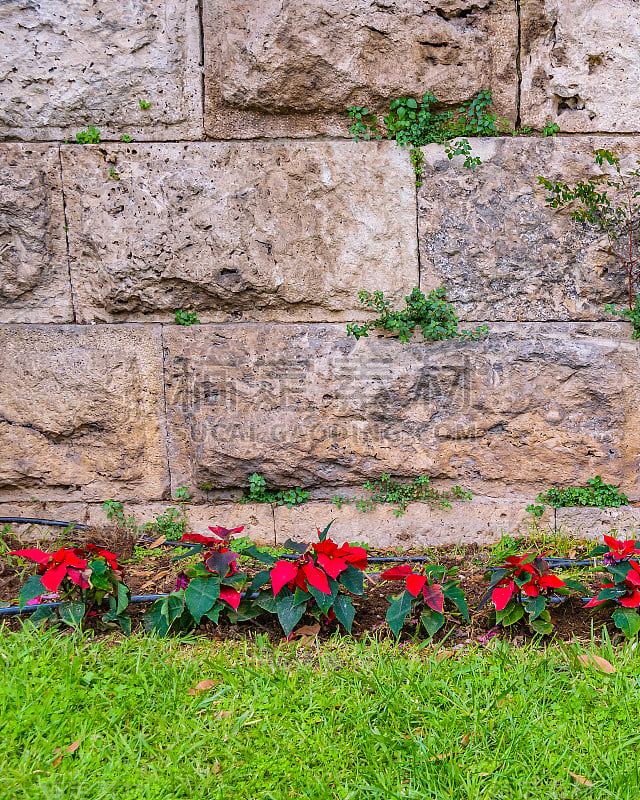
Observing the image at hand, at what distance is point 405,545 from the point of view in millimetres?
2885

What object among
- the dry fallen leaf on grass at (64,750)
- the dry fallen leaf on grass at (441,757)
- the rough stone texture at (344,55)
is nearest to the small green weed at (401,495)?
the dry fallen leaf on grass at (441,757)

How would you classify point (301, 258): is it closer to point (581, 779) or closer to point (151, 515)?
point (151, 515)

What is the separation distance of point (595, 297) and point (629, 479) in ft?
2.80

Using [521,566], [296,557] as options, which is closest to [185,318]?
[296,557]

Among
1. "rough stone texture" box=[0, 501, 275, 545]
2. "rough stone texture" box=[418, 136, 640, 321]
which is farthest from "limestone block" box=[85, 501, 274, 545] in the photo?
"rough stone texture" box=[418, 136, 640, 321]

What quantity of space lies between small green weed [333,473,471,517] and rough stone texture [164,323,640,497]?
56 millimetres

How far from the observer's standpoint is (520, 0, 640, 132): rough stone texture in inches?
106

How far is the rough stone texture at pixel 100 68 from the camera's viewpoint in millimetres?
2686

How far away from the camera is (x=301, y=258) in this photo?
2805 millimetres

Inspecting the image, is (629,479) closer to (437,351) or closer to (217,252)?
(437,351)

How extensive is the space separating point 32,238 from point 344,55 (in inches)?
63.1

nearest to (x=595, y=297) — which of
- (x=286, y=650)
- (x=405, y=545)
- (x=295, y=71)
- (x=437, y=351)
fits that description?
(x=437, y=351)

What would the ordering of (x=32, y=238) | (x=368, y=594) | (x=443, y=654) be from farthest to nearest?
(x=32, y=238), (x=368, y=594), (x=443, y=654)

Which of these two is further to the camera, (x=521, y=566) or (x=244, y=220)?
(x=244, y=220)
